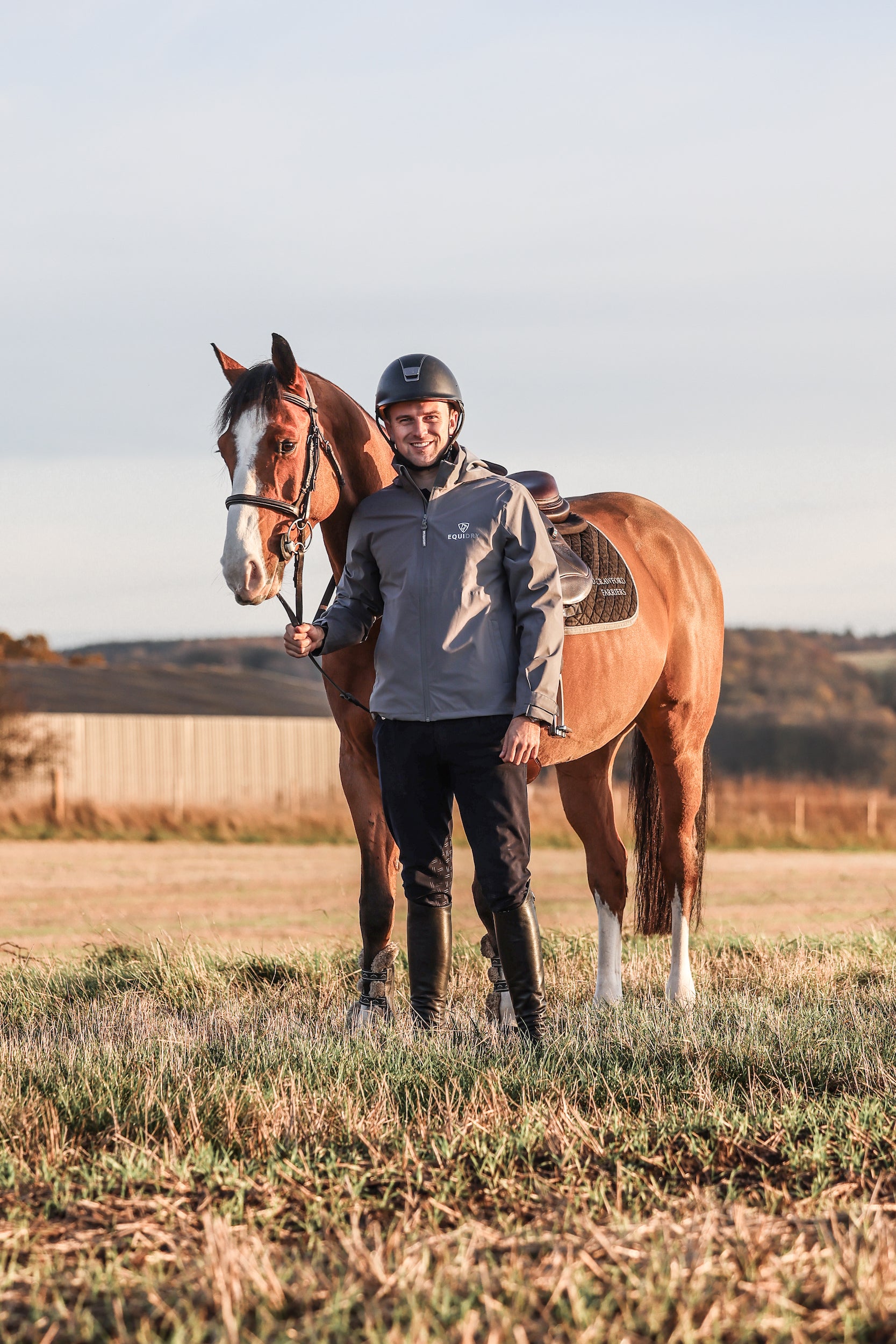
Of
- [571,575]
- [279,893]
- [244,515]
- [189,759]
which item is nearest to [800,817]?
[279,893]

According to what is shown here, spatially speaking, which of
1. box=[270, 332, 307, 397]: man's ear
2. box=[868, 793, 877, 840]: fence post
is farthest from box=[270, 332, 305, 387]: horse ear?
box=[868, 793, 877, 840]: fence post

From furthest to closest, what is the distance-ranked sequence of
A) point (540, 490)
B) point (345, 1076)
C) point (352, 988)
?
point (352, 988) → point (540, 490) → point (345, 1076)

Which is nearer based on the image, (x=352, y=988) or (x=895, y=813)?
(x=352, y=988)

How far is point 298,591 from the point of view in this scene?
4.43 metres

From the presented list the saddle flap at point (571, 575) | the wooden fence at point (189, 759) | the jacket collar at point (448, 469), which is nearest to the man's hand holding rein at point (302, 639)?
the jacket collar at point (448, 469)

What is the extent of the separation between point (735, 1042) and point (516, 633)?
1534 millimetres

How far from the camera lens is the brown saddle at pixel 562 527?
497 cm

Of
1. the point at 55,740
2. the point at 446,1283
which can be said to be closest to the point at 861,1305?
the point at 446,1283

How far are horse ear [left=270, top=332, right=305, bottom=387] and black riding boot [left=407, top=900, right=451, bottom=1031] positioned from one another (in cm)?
192

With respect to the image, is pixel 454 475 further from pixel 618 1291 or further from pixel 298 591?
pixel 618 1291

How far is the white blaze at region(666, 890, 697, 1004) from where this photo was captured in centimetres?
564

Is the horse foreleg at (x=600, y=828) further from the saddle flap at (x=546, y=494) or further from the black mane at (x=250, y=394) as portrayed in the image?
the black mane at (x=250, y=394)

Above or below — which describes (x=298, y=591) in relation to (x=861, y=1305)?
above

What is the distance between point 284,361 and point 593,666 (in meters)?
1.82
